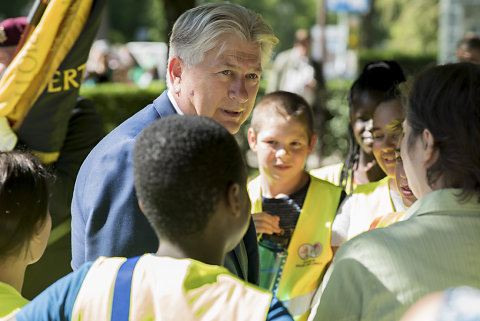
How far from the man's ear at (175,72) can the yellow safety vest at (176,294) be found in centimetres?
111

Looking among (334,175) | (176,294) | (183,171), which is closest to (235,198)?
(183,171)

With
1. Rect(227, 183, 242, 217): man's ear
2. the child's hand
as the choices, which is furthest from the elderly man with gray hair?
the child's hand

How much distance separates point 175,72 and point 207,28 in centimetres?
25

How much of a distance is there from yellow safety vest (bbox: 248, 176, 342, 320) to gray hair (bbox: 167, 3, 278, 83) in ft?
3.74

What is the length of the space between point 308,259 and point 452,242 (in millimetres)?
1641

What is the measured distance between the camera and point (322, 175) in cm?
427

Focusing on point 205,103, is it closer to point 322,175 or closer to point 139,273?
point 139,273

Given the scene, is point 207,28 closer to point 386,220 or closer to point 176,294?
point 386,220

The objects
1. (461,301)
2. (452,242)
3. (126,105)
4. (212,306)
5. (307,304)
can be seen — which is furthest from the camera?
(126,105)

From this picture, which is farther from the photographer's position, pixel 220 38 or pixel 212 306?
pixel 220 38

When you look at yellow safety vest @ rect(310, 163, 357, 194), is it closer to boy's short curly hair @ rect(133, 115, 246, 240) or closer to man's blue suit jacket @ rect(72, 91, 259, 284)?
man's blue suit jacket @ rect(72, 91, 259, 284)

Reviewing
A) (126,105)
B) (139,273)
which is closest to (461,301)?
(139,273)

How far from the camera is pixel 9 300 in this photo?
224cm

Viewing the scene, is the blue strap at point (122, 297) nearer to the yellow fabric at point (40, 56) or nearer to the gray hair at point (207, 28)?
the gray hair at point (207, 28)
